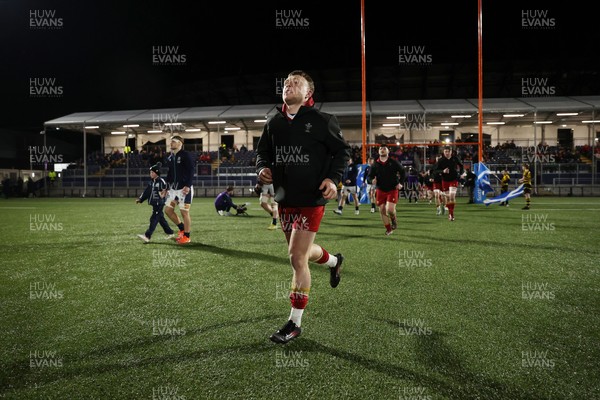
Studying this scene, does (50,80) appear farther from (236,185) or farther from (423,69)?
(423,69)

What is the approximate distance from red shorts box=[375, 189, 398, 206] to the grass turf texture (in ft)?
8.19

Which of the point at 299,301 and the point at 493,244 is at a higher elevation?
the point at 299,301

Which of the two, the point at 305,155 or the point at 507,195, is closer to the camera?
the point at 305,155

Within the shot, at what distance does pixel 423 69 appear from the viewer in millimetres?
37625

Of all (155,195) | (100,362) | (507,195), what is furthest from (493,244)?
(507,195)

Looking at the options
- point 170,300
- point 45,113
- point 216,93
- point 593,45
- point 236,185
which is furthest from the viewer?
point 216,93

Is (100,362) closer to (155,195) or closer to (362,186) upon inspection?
(155,195)

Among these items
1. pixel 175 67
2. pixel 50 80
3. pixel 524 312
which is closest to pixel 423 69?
pixel 175 67

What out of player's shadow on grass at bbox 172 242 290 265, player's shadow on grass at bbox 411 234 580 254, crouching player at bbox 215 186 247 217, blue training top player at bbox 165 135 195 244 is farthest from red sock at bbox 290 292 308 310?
crouching player at bbox 215 186 247 217

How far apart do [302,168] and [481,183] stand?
805 inches

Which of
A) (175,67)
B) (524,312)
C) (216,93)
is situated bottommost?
(524,312)

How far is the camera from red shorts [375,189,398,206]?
9852 millimetres

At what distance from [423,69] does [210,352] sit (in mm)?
39613

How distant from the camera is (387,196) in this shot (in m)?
9.91
